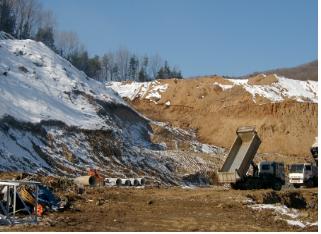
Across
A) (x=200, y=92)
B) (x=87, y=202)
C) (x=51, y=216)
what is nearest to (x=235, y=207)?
A: (x=87, y=202)

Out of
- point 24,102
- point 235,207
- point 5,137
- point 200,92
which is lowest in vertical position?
point 235,207

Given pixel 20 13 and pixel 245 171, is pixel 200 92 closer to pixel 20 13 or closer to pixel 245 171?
pixel 20 13

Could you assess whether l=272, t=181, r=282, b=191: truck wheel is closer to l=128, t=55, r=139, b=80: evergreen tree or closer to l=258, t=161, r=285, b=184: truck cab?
l=258, t=161, r=285, b=184: truck cab

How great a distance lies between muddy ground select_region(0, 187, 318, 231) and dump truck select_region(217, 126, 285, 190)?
2.14 metres

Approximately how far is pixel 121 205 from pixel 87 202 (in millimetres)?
1326

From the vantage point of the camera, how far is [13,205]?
14.4 m

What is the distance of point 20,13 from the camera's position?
8200 centimetres

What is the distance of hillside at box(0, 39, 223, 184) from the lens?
33.0m

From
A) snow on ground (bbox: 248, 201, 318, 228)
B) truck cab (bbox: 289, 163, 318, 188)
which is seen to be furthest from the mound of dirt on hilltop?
snow on ground (bbox: 248, 201, 318, 228)

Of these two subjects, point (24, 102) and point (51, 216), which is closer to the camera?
point (51, 216)

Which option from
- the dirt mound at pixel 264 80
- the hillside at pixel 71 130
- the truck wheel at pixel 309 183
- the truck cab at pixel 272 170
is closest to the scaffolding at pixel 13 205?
the hillside at pixel 71 130

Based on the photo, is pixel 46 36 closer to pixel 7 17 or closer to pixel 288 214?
pixel 7 17

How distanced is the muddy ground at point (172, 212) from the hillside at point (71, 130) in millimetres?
9692

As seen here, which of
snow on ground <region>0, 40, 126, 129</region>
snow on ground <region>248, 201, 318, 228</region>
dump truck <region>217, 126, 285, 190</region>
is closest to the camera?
snow on ground <region>248, 201, 318, 228</region>
